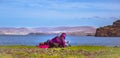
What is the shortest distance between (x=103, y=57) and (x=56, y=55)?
360cm

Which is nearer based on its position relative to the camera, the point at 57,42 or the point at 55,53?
the point at 55,53

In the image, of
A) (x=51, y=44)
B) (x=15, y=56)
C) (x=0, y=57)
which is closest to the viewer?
(x=0, y=57)

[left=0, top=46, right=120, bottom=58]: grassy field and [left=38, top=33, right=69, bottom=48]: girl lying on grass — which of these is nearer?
[left=0, top=46, right=120, bottom=58]: grassy field

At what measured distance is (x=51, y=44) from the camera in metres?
42.9

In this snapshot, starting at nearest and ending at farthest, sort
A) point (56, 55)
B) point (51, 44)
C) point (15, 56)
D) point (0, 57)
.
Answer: point (0, 57) → point (15, 56) → point (56, 55) → point (51, 44)

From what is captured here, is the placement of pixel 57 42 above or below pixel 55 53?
above

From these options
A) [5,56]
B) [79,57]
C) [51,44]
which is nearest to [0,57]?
[5,56]

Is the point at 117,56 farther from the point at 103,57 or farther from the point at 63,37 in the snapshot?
the point at 63,37

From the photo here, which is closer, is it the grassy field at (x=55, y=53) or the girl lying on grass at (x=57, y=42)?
the grassy field at (x=55, y=53)

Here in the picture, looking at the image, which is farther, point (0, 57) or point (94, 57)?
point (94, 57)

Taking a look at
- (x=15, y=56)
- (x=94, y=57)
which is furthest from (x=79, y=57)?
(x=15, y=56)

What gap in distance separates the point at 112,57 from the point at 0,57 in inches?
284

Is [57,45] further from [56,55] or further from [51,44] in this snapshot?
[56,55]

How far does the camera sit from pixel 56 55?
A: 97.8 ft
